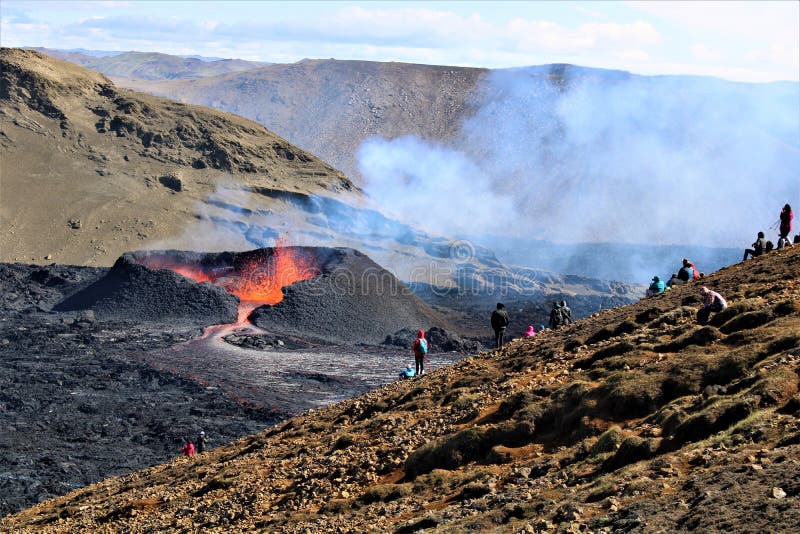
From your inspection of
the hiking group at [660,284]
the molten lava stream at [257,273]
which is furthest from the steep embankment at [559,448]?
the molten lava stream at [257,273]

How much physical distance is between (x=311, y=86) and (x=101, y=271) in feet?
283

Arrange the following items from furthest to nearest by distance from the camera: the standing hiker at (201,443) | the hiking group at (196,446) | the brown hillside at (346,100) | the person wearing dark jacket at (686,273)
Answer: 1. the brown hillside at (346,100)
2. the standing hiker at (201,443)
3. the hiking group at (196,446)
4. the person wearing dark jacket at (686,273)

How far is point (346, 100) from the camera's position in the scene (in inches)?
5034

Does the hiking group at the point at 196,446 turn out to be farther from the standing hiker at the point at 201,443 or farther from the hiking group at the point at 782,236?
the hiking group at the point at 782,236

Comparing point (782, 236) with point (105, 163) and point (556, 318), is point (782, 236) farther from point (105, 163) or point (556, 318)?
point (105, 163)

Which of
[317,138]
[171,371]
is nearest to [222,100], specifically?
[317,138]

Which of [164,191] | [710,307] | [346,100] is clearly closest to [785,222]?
[710,307]

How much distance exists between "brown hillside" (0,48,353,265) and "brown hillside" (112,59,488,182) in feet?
108

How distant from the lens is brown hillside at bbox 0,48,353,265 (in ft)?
199

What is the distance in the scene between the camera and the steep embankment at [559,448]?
876cm

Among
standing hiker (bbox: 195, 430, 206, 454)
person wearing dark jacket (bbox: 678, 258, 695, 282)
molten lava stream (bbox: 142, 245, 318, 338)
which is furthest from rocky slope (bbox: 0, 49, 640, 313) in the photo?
person wearing dark jacket (bbox: 678, 258, 695, 282)

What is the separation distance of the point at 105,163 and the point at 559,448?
6198cm

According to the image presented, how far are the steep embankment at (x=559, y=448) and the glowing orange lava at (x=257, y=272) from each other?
3341cm

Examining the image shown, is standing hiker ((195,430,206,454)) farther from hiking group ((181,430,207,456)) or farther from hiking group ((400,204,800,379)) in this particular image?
hiking group ((400,204,800,379))
